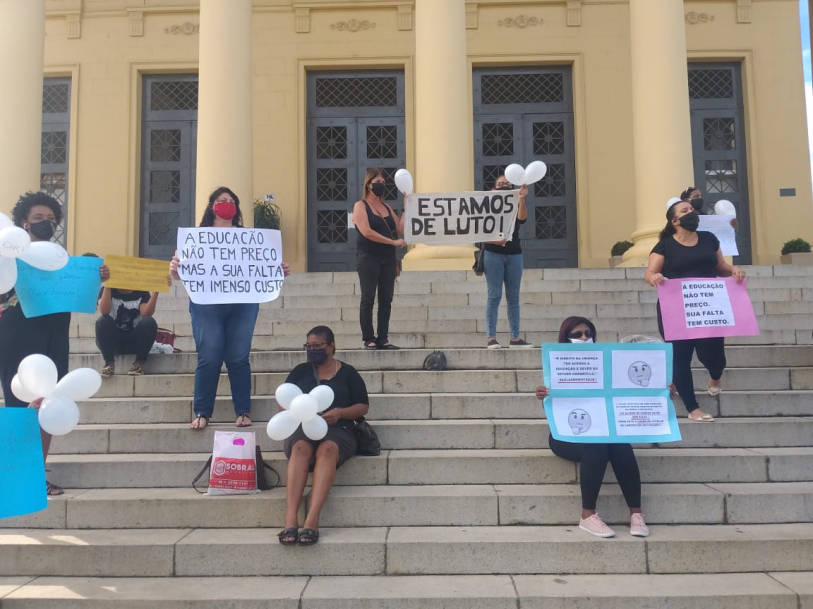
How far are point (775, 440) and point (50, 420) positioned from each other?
5.09 meters

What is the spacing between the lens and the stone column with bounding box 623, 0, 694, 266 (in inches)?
452

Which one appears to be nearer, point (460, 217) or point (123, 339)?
point (123, 339)

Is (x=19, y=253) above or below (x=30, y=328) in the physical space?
above

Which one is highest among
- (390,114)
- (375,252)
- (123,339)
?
(390,114)

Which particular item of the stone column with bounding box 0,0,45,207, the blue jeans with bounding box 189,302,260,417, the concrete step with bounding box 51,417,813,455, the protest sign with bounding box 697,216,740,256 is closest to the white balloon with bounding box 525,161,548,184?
the concrete step with bounding box 51,417,813,455

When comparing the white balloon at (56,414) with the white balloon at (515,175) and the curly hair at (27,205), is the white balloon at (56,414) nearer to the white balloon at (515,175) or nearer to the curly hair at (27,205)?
the curly hair at (27,205)

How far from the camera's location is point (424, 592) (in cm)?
401

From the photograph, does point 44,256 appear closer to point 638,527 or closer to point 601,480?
point 601,480

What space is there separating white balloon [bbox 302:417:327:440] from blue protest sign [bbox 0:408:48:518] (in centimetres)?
152

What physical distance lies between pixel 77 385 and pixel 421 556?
7.47 feet

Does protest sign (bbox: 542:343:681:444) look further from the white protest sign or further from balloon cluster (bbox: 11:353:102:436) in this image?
balloon cluster (bbox: 11:353:102:436)

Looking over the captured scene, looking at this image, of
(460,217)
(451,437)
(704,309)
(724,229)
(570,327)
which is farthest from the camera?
(724,229)

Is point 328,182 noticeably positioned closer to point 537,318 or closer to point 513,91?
point 513,91

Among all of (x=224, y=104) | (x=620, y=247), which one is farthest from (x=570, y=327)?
(x=620, y=247)
